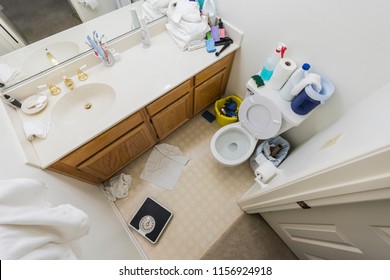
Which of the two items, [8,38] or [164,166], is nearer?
[8,38]

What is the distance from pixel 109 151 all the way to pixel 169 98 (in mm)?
583

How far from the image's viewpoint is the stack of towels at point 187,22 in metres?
1.39

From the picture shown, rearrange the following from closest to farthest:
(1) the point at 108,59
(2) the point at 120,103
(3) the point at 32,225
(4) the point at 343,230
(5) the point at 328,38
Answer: (3) the point at 32,225 → (4) the point at 343,230 → (5) the point at 328,38 → (2) the point at 120,103 → (1) the point at 108,59

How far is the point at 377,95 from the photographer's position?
0.92 m

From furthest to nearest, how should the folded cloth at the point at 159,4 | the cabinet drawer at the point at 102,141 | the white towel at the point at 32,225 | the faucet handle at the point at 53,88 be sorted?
the folded cloth at the point at 159,4 < the faucet handle at the point at 53,88 < the cabinet drawer at the point at 102,141 < the white towel at the point at 32,225

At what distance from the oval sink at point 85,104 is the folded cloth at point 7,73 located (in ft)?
0.89

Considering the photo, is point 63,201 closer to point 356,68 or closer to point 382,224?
point 382,224

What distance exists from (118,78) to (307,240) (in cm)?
162

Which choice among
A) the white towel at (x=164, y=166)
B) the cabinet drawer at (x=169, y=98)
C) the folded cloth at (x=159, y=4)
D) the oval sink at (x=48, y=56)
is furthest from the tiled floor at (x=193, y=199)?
the folded cloth at (x=159, y=4)

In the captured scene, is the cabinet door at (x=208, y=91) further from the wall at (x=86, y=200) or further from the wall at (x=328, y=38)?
the wall at (x=86, y=200)

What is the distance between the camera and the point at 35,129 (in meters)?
1.06

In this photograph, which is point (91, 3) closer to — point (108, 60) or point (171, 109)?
point (108, 60)

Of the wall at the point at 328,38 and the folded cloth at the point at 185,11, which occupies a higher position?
the folded cloth at the point at 185,11

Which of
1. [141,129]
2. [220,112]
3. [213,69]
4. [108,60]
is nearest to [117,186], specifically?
[141,129]
